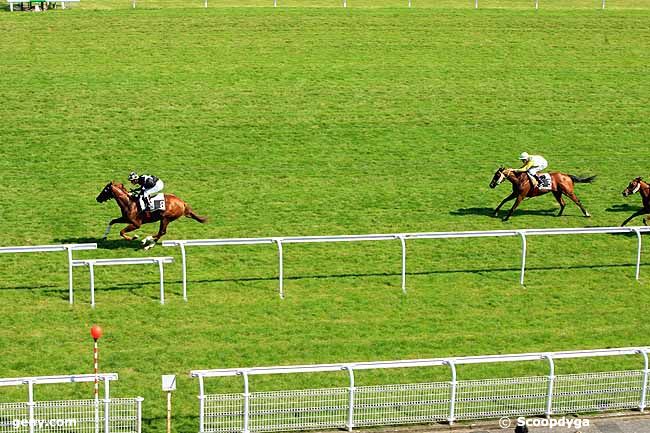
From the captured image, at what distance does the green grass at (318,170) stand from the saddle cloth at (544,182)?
956 mm

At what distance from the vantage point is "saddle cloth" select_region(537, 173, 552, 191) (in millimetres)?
26094

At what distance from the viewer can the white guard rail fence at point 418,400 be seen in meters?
16.2

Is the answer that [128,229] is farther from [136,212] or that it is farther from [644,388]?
[644,388]

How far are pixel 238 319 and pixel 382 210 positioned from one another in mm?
6951

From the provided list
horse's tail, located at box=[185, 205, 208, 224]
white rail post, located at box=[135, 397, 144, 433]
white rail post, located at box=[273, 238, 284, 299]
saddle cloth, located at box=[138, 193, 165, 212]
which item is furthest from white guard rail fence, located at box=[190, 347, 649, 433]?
horse's tail, located at box=[185, 205, 208, 224]

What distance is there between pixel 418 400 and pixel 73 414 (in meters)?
4.89

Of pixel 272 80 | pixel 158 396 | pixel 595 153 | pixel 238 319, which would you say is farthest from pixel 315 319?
pixel 272 80

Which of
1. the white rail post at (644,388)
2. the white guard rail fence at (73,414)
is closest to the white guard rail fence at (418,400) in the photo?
the white rail post at (644,388)

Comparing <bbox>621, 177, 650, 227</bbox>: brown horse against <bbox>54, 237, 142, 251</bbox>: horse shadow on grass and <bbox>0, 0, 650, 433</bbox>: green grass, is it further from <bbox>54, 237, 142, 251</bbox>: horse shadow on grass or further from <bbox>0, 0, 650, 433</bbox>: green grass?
<bbox>54, 237, 142, 251</bbox>: horse shadow on grass

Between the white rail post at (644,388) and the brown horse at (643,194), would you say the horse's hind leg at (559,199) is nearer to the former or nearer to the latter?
the brown horse at (643,194)

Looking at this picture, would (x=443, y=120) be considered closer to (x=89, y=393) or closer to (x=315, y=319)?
(x=315, y=319)

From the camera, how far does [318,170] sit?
1149 inches

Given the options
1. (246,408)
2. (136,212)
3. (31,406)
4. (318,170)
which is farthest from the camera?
(318,170)

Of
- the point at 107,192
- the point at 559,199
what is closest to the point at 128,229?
the point at 107,192
